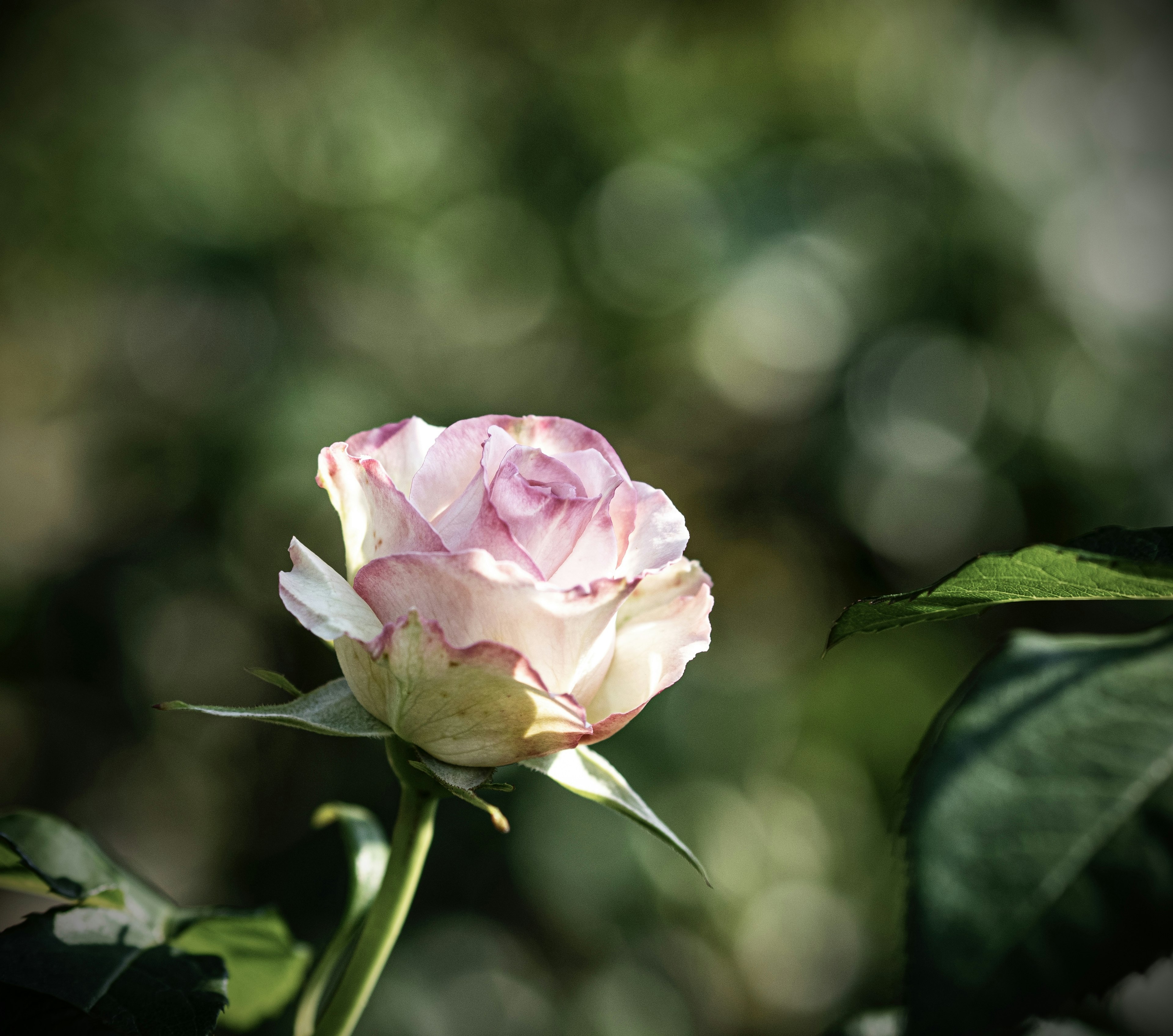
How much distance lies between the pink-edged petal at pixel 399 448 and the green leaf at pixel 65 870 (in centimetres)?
20

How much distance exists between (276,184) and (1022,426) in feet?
4.46

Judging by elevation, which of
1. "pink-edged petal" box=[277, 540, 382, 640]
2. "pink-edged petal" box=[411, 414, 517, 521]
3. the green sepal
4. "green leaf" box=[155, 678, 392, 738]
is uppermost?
"pink-edged petal" box=[411, 414, 517, 521]

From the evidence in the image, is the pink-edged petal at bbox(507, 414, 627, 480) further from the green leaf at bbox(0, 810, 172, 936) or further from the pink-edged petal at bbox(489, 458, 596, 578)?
the green leaf at bbox(0, 810, 172, 936)

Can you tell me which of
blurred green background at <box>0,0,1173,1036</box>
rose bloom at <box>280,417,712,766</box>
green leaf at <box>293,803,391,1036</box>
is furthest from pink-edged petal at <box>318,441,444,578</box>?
blurred green background at <box>0,0,1173,1036</box>

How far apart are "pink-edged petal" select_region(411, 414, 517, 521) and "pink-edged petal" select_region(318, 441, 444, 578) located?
0.05 feet

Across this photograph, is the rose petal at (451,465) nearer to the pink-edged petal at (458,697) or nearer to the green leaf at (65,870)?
the pink-edged petal at (458,697)

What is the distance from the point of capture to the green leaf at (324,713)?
0.29m

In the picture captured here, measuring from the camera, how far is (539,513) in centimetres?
30

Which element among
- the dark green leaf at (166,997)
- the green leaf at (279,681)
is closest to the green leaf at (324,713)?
the green leaf at (279,681)

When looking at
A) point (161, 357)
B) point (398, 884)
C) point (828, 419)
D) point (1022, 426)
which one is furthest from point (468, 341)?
A: point (398, 884)

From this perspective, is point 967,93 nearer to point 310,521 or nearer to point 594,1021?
point 310,521

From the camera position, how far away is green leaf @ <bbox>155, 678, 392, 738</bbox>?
0.97ft

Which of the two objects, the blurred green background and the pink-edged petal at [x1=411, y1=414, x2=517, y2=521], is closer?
the pink-edged petal at [x1=411, y1=414, x2=517, y2=521]

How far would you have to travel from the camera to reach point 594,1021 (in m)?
1.09
